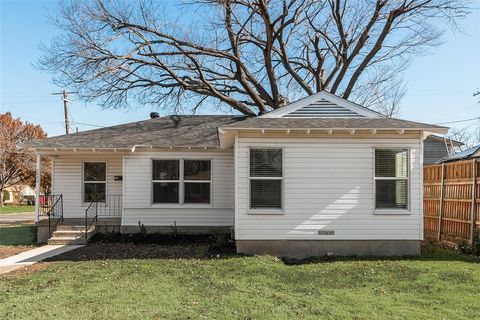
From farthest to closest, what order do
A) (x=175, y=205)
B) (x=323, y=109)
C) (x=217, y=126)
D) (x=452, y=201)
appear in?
(x=217, y=126)
(x=175, y=205)
(x=452, y=201)
(x=323, y=109)

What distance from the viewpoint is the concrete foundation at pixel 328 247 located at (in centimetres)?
981

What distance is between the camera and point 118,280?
295 inches

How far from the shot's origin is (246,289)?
6832 millimetres

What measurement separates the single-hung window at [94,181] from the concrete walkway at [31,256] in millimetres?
2446

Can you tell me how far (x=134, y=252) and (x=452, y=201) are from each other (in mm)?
8802

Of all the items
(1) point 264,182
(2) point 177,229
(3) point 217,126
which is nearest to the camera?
(1) point 264,182

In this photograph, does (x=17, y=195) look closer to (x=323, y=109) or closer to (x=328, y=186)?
(x=323, y=109)

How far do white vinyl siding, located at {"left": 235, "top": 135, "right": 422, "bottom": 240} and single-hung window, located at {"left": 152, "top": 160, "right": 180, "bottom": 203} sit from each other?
4210 millimetres

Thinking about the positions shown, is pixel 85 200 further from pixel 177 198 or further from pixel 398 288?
pixel 398 288

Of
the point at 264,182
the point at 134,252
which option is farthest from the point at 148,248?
the point at 264,182

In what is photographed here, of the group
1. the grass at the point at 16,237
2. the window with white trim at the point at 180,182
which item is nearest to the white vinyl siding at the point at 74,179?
the grass at the point at 16,237

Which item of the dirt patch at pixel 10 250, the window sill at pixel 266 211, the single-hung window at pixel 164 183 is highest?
the single-hung window at pixel 164 183

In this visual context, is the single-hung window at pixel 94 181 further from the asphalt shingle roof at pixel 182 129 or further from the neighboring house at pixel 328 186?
the neighboring house at pixel 328 186

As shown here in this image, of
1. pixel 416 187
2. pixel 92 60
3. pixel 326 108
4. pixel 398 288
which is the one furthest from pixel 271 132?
pixel 92 60
